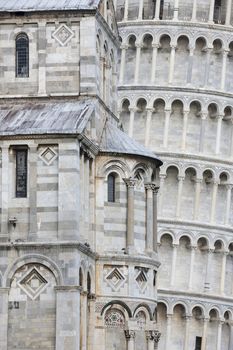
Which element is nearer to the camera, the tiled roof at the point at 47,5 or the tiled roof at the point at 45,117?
the tiled roof at the point at 45,117

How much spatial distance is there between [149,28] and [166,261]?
52.4 feet

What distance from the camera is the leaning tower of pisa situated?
128500 millimetres

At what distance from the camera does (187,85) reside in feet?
425

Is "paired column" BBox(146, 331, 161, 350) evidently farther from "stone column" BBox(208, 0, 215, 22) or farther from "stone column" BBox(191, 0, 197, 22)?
"stone column" BBox(208, 0, 215, 22)

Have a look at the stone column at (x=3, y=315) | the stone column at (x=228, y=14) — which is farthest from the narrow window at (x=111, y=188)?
the stone column at (x=228, y=14)

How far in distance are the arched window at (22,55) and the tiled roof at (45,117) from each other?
1.68m

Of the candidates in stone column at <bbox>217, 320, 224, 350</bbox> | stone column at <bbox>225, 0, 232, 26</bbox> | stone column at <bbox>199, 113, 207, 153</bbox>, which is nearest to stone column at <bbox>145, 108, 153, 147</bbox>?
stone column at <bbox>199, 113, 207, 153</bbox>

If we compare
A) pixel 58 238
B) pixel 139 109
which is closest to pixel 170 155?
pixel 139 109

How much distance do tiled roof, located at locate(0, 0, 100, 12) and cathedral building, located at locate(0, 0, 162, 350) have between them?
78 millimetres

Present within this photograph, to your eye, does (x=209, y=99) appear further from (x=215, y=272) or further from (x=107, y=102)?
(x=107, y=102)

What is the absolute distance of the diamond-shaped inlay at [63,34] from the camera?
288 ft

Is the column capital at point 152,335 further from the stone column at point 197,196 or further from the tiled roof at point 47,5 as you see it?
the stone column at point 197,196

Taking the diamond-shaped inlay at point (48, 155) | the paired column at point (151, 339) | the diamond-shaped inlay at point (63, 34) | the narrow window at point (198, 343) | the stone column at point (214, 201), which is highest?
the diamond-shaped inlay at point (63, 34)

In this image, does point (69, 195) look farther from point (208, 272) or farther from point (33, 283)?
point (208, 272)
